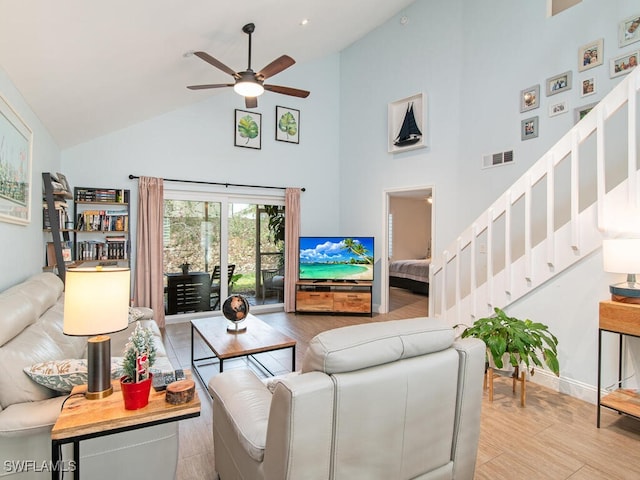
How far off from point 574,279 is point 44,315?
4.03 metres

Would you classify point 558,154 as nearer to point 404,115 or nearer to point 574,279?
point 574,279

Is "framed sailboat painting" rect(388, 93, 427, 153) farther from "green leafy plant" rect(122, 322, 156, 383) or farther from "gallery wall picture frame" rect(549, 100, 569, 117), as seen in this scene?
"green leafy plant" rect(122, 322, 156, 383)

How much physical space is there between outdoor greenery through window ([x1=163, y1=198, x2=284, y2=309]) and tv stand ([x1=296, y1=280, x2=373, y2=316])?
25.1 inches

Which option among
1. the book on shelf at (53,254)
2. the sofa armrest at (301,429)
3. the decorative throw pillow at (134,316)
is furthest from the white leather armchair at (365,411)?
the book on shelf at (53,254)

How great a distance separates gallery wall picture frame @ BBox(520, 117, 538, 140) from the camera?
13.5 feet

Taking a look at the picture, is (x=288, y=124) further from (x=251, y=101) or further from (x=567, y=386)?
(x=567, y=386)

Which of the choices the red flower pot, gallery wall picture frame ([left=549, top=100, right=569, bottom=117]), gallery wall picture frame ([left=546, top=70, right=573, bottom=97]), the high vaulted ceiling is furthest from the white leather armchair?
gallery wall picture frame ([left=546, top=70, right=573, bottom=97])

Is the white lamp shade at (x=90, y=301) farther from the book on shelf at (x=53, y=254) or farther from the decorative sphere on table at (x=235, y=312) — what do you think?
the book on shelf at (x=53, y=254)

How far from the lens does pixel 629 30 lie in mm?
3385

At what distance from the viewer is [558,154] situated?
3098mm

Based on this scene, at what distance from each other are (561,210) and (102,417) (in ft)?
14.3

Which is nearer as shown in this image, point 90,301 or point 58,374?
point 90,301

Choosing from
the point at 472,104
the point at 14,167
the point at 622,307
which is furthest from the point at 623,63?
the point at 14,167

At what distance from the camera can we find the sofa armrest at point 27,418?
1422mm
